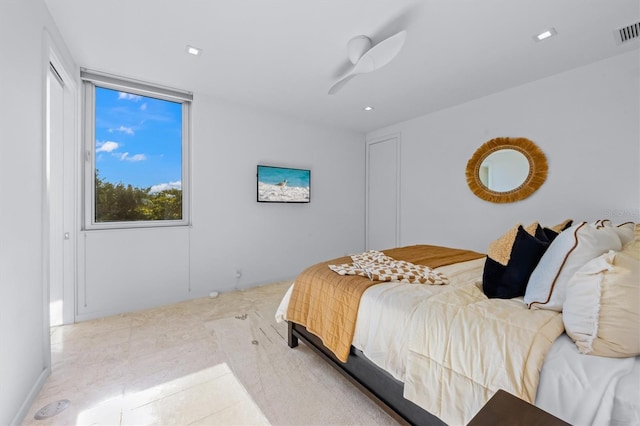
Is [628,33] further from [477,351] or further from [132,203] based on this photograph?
[132,203]

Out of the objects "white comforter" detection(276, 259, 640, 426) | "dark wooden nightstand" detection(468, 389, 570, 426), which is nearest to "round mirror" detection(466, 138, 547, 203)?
"white comforter" detection(276, 259, 640, 426)

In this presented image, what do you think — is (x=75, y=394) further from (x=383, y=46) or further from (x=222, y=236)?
(x=383, y=46)

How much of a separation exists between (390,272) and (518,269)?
0.71 m

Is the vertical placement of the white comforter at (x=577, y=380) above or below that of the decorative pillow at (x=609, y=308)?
below

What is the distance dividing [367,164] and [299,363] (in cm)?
365

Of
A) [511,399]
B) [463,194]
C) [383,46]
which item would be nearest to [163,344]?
[511,399]

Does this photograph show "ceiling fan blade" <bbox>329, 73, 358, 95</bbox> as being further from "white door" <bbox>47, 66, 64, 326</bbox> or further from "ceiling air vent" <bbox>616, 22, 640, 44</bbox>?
"white door" <bbox>47, 66, 64, 326</bbox>

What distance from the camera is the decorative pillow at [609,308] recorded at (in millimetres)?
869

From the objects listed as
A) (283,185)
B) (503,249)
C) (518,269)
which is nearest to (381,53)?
(503,249)

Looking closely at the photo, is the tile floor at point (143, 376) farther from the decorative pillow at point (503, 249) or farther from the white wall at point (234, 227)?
the decorative pillow at point (503, 249)

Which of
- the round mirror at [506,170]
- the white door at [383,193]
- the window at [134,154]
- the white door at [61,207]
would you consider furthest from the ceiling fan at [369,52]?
the white door at [61,207]

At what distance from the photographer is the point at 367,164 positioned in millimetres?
4852

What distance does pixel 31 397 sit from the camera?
1.56 metres

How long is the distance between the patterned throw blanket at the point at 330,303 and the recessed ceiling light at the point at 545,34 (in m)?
1.94
